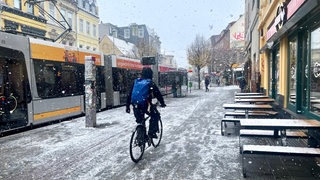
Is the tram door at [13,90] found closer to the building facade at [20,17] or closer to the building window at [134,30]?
the building facade at [20,17]

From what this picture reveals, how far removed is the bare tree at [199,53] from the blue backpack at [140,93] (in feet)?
127

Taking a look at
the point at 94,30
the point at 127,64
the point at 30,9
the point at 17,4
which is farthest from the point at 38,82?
the point at 94,30

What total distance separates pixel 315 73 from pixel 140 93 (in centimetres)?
371

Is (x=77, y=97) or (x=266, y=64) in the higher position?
(x=266, y=64)

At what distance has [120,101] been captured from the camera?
1759 centimetres

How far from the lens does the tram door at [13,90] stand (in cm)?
873

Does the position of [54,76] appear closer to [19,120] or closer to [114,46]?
[19,120]

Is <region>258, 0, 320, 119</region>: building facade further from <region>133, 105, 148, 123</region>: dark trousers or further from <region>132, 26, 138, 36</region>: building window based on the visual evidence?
<region>132, 26, 138, 36</region>: building window

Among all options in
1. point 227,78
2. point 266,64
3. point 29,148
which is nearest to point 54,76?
point 29,148

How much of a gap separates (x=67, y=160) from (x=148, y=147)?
1.73m

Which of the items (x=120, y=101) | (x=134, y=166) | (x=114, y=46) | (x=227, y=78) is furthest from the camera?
(x=227, y=78)

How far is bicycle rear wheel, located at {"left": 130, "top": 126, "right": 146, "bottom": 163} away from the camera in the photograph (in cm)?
590

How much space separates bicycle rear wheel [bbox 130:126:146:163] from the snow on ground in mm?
125

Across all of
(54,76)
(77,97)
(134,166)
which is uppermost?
(54,76)
